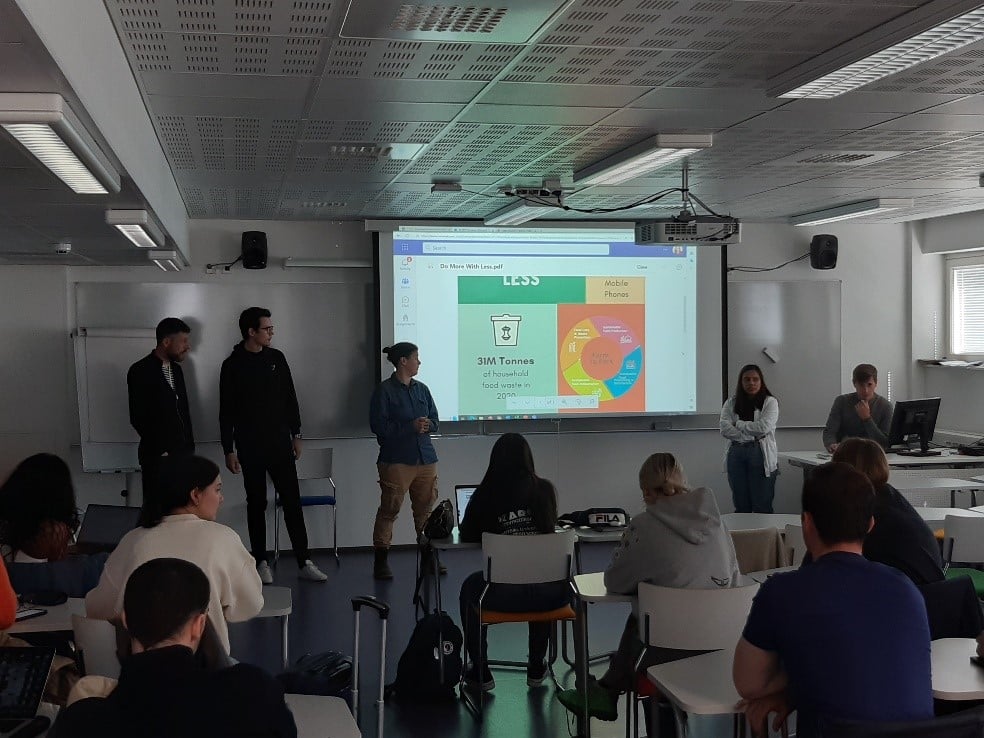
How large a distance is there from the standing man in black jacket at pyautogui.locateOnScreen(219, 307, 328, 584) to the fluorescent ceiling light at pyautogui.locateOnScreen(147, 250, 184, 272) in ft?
2.13

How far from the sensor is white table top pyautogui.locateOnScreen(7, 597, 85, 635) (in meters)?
3.45

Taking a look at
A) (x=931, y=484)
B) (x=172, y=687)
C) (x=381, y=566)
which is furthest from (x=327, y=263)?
(x=172, y=687)

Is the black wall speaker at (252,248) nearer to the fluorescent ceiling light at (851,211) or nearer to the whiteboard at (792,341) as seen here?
the whiteboard at (792,341)

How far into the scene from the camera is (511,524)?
16.1 feet

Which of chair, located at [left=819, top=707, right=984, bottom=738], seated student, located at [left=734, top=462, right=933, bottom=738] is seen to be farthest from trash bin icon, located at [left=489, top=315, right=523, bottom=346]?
chair, located at [left=819, top=707, right=984, bottom=738]

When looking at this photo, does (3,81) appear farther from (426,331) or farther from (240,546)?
(426,331)

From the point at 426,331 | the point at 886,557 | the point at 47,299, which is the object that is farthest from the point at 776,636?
the point at 47,299

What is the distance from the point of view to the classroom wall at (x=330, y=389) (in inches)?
324

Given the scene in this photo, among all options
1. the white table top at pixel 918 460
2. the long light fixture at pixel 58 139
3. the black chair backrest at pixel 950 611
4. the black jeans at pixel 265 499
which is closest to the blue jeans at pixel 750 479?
the white table top at pixel 918 460

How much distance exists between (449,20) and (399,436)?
14.8 ft

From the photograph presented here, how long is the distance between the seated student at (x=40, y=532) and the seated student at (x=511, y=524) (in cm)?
175

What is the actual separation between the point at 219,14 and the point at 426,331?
5.33 meters

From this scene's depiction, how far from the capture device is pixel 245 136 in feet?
16.4

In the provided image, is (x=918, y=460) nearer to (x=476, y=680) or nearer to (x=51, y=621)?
(x=476, y=680)
